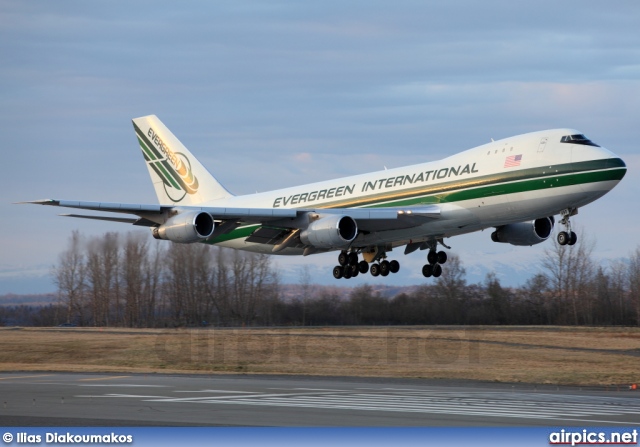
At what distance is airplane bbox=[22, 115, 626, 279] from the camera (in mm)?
38750

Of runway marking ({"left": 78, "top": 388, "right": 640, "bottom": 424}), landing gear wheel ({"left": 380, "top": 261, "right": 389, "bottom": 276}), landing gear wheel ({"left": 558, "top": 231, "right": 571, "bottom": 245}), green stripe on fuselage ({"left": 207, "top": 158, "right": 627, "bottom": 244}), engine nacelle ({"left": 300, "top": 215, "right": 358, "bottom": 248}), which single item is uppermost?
green stripe on fuselage ({"left": 207, "top": 158, "right": 627, "bottom": 244})

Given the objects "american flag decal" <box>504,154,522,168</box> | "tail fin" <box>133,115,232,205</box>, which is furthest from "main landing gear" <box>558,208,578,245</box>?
"tail fin" <box>133,115,232,205</box>

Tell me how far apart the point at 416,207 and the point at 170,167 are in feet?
71.0

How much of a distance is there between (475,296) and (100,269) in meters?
35.3

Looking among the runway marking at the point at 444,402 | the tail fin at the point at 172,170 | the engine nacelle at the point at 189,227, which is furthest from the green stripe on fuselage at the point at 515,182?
the tail fin at the point at 172,170

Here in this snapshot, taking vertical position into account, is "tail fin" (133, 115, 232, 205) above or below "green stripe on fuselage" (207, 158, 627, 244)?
above

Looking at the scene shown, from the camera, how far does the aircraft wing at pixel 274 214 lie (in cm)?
4225

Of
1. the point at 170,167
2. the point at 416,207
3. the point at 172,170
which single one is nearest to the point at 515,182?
the point at 416,207

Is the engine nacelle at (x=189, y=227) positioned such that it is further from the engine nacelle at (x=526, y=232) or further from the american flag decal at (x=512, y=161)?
the engine nacelle at (x=526, y=232)

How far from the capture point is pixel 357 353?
5231 centimetres

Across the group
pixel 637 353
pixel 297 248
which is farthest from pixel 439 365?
pixel 637 353

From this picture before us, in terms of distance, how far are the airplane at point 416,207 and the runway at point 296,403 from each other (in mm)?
8420

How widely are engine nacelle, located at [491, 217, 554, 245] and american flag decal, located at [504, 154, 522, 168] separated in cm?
725

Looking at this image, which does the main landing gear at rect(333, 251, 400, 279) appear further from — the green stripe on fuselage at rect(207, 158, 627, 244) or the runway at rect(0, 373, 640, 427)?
the runway at rect(0, 373, 640, 427)
